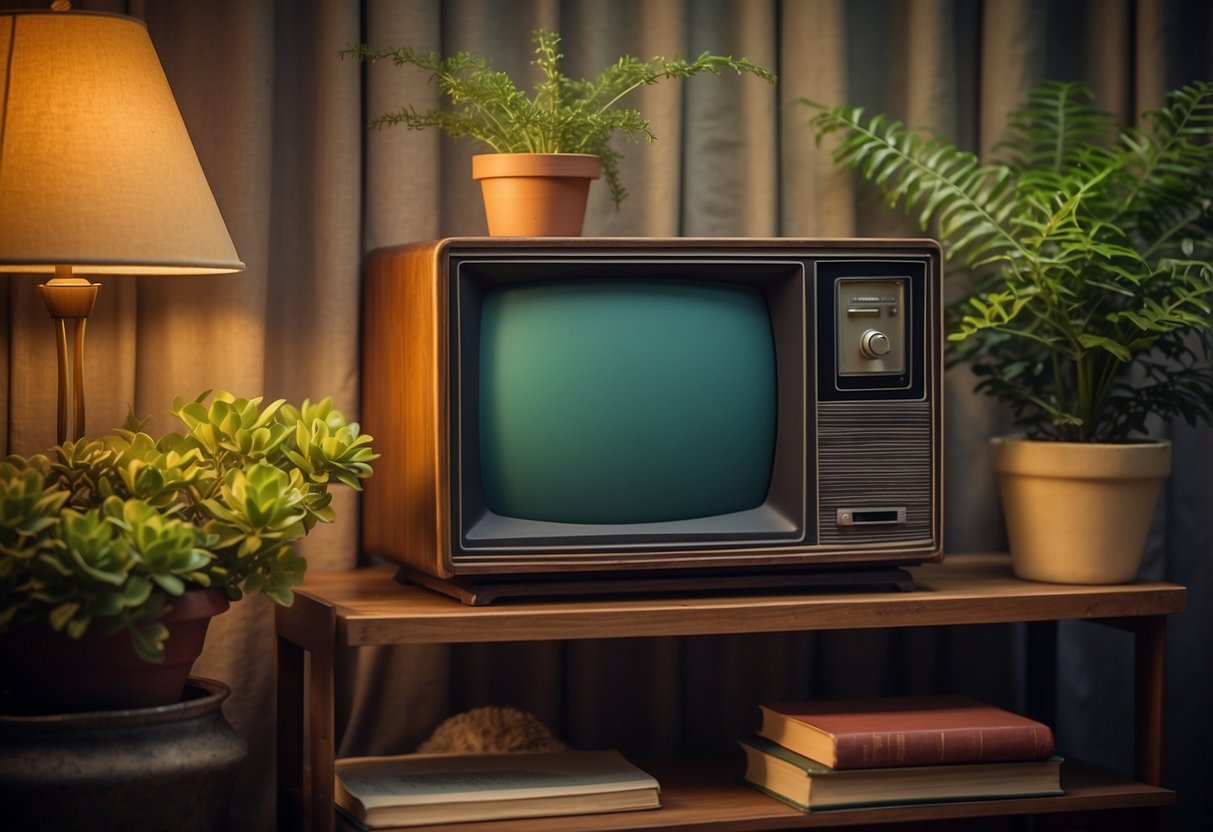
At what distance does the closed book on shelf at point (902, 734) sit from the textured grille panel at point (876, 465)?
20 cm

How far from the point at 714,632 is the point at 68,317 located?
0.72 m

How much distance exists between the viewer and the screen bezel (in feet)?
4.58

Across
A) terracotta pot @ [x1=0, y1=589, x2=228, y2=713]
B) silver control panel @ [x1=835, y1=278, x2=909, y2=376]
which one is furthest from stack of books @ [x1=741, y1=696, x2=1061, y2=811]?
terracotta pot @ [x1=0, y1=589, x2=228, y2=713]

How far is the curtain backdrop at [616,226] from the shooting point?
5.48 feet

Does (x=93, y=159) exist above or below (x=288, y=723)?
above

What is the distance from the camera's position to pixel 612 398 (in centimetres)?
145

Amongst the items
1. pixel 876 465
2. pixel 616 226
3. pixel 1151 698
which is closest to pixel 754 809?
pixel 876 465

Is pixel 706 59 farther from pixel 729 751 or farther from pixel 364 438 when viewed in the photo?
pixel 729 751

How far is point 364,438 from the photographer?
1416mm

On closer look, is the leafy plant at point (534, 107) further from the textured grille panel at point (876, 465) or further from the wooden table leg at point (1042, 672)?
the wooden table leg at point (1042, 672)

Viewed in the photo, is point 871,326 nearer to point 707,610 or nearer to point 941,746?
point 707,610

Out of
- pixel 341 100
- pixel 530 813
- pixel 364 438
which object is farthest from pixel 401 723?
pixel 341 100

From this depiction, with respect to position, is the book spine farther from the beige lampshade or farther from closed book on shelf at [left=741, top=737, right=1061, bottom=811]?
the beige lampshade

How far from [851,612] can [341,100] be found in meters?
0.83
